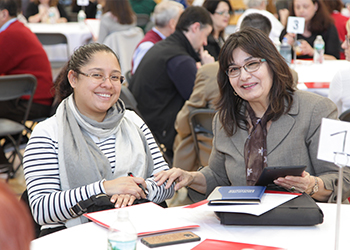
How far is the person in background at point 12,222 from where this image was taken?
554 millimetres

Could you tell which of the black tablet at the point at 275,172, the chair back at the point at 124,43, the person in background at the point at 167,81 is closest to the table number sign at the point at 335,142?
the black tablet at the point at 275,172

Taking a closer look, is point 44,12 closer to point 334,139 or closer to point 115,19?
point 115,19

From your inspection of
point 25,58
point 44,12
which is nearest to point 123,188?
point 25,58

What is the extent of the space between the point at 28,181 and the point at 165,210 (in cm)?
64

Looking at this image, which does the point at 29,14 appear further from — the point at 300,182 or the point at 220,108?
the point at 300,182

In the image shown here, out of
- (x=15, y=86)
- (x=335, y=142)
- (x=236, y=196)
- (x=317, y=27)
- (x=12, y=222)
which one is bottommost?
(x=15, y=86)

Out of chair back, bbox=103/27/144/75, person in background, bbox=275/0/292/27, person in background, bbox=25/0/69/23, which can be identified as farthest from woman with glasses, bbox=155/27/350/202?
person in background, bbox=25/0/69/23

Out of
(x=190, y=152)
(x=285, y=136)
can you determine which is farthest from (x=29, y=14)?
(x=285, y=136)

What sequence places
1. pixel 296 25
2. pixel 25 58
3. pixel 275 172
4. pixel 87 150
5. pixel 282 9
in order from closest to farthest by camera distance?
1. pixel 275 172
2. pixel 87 150
3. pixel 25 58
4. pixel 296 25
5. pixel 282 9

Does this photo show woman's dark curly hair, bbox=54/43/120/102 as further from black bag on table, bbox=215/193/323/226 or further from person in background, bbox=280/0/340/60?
person in background, bbox=280/0/340/60

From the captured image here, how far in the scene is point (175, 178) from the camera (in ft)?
6.23

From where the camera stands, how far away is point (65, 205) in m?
1.74

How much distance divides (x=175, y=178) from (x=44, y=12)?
6.37 metres

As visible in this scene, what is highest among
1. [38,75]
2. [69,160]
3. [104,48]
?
[104,48]
